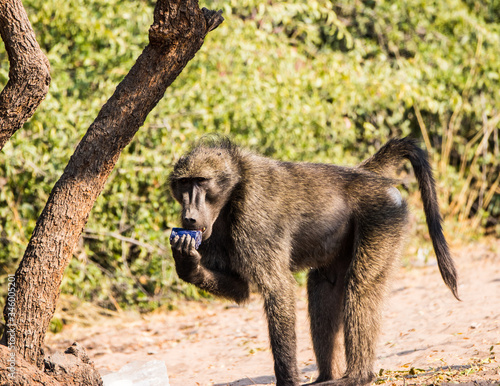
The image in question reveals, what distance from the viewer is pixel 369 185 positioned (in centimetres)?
351

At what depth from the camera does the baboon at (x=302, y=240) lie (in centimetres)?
311

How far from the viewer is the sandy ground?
12.1 ft

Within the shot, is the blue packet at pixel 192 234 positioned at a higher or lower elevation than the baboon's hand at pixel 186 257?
higher

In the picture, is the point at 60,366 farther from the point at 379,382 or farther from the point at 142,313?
the point at 142,313

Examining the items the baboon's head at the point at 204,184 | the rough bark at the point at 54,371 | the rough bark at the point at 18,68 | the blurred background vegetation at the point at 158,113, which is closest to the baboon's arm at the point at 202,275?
the baboon's head at the point at 204,184

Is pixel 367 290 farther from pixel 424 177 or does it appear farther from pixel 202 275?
pixel 202 275

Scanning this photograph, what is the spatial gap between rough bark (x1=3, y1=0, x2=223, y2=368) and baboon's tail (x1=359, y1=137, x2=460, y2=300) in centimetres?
141

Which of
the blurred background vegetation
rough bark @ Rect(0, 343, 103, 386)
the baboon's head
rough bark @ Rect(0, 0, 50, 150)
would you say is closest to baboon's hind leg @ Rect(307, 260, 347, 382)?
the baboon's head

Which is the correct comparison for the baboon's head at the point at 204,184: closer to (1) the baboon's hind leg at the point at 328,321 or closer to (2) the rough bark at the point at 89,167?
(2) the rough bark at the point at 89,167

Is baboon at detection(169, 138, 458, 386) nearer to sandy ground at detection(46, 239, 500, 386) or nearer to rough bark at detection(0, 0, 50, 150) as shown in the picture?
sandy ground at detection(46, 239, 500, 386)

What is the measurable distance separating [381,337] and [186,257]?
219cm

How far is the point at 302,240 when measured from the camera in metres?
3.39

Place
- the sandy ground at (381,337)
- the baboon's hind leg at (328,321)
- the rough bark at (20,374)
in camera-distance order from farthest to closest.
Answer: the sandy ground at (381,337) < the baboon's hind leg at (328,321) < the rough bark at (20,374)

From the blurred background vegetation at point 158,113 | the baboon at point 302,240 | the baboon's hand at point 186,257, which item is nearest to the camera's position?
the baboon's hand at point 186,257
